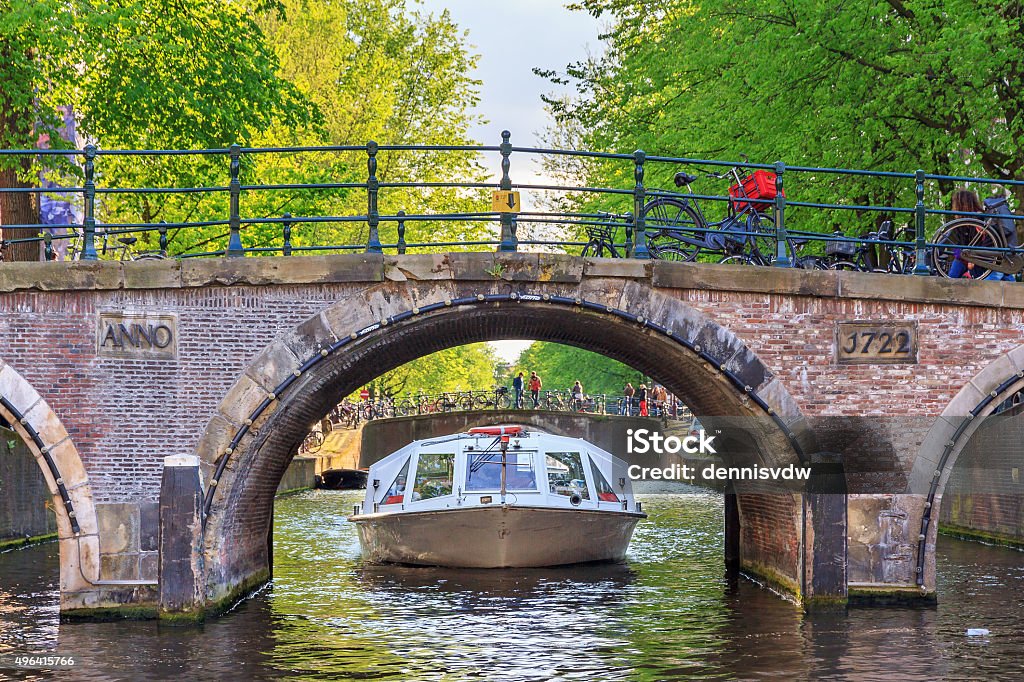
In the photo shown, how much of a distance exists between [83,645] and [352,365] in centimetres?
425

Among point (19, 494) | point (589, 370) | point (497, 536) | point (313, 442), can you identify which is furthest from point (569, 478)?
point (589, 370)

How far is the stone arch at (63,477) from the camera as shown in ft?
44.3

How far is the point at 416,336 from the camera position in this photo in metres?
15.2

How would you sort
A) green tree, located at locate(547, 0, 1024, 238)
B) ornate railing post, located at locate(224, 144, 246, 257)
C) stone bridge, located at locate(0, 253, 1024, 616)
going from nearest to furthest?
ornate railing post, located at locate(224, 144, 246, 257)
stone bridge, located at locate(0, 253, 1024, 616)
green tree, located at locate(547, 0, 1024, 238)

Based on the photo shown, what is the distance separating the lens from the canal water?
11.8 m

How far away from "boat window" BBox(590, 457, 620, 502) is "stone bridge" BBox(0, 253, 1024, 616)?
6624 mm

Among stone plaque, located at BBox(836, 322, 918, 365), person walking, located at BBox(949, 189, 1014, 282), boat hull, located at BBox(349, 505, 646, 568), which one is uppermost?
person walking, located at BBox(949, 189, 1014, 282)

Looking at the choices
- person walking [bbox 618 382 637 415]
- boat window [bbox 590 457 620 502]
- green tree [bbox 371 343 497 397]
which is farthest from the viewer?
green tree [bbox 371 343 497 397]

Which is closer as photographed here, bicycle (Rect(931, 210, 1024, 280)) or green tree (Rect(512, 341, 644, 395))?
bicycle (Rect(931, 210, 1024, 280))

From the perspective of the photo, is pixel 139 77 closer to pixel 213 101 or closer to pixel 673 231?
pixel 213 101

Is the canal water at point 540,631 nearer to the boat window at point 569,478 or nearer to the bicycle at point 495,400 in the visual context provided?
the boat window at point 569,478

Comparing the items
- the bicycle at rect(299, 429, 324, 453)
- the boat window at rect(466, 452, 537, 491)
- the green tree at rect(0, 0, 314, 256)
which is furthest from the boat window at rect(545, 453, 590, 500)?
the bicycle at rect(299, 429, 324, 453)

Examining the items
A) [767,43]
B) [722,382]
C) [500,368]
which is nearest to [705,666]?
[722,382]

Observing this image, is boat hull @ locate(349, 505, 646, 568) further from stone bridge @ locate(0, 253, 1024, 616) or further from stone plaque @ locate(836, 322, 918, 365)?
stone plaque @ locate(836, 322, 918, 365)
